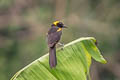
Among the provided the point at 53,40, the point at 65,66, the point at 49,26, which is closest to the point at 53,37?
the point at 53,40

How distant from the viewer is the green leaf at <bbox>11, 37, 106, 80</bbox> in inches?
223

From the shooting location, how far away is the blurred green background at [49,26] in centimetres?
2273

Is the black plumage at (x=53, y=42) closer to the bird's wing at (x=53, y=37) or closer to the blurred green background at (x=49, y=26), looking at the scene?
the bird's wing at (x=53, y=37)

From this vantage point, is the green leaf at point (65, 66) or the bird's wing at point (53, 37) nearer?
the green leaf at point (65, 66)

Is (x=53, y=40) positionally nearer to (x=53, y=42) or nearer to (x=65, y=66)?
(x=53, y=42)

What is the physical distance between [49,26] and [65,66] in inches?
704

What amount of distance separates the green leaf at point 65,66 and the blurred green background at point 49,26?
49.0 ft

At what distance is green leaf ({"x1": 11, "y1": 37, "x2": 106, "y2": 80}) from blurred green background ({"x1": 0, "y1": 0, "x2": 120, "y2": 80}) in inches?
587

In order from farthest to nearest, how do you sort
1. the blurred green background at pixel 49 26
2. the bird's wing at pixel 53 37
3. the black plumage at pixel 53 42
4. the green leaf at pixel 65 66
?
the blurred green background at pixel 49 26, the bird's wing at pixel 53 37, the black plumage at pixel 53 42, the green leaf at pixel 65 66

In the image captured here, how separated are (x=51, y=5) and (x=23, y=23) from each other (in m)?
2.12

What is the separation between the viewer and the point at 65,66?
5824 mm

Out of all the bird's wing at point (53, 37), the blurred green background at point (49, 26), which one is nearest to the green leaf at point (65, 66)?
the bird's wing at point (53, 37)

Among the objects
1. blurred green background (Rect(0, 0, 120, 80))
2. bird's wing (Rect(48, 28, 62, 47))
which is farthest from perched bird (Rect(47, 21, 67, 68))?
blurred green background (Rect(0, 0, 120, 80))

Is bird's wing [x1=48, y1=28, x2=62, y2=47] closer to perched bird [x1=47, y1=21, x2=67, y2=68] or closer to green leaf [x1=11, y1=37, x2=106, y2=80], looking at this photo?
perched bird [x1=47, y1=21, x2=67, y2=68]
